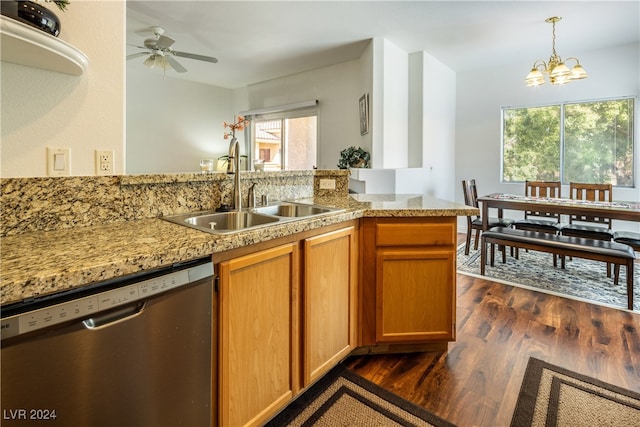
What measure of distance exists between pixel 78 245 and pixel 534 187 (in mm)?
4622

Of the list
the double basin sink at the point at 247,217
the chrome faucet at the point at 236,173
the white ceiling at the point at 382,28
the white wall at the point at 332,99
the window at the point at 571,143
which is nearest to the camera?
the double basin sink at the point at 247,217

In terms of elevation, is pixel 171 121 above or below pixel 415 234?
above

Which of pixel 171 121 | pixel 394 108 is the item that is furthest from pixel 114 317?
pixel 171 121

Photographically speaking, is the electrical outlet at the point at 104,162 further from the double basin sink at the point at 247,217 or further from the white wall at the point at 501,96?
the white wall at the point at 501,96

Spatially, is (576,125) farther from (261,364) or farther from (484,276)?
(261,364)

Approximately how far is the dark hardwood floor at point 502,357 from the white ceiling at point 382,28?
2.68m

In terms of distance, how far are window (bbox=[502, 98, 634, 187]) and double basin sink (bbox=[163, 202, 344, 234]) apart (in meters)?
4.29

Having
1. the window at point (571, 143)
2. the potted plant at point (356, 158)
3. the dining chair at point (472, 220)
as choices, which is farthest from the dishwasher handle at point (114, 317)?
the window at point (571, 143)

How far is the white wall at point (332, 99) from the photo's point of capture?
4.66 meters

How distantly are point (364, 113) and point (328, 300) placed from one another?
122 inches

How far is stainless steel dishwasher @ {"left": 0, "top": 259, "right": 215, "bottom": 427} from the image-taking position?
754mm

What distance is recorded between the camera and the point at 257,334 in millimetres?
1287

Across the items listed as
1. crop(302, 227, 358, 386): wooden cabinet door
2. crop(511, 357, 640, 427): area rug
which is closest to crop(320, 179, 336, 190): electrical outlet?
crop(302, 227, 358, 386): wooden cabinet door

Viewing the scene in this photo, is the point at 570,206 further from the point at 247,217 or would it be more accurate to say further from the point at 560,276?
the point at 247,217
